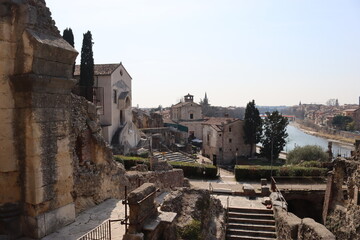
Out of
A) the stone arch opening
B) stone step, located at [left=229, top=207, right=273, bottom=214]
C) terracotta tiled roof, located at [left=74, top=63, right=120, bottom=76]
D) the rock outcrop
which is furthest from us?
the stone arch opening

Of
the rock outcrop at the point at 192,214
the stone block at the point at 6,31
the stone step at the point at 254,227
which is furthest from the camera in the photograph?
the stone step at the point at 254,227

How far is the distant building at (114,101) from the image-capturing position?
95.2ft

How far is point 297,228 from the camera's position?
11.6 meters

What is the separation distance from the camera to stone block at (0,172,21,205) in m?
5.32

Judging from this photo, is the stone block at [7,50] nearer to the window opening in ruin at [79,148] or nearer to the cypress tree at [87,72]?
the window opening in ruin at [79,148]

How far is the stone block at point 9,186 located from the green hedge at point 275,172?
69.6 ft

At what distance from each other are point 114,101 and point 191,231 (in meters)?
24.1

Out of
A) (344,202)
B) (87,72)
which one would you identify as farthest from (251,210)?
(87,72)

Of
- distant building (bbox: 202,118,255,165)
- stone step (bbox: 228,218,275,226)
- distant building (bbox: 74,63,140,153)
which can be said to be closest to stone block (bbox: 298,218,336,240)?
stone step (bbox: 228,218,275,226)

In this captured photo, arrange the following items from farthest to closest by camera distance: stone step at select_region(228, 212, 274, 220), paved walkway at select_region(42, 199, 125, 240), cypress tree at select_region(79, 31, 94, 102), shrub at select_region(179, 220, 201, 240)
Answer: cypress tree at select_region(79, 31, 94, 102)
stone step at select_region(228, 212, 274, 220)
shrub at select_region(179, 220, 201, 240)
paved walkway at select_region(42, 199, 125, 240)

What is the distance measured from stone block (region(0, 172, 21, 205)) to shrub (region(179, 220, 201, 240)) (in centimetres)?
397

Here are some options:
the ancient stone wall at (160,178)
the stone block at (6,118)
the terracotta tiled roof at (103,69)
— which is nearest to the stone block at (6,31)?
the stone block at (6,118)

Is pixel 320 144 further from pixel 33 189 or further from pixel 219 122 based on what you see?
pixel 33 189

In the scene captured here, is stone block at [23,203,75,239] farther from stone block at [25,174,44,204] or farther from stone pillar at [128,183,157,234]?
stone pillar at [128,183,157,234]
